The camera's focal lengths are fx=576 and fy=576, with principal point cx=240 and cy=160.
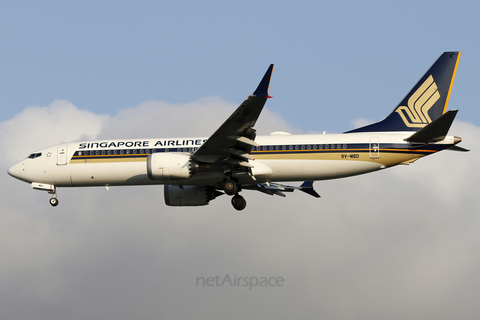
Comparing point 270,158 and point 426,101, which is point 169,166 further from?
point 426,101

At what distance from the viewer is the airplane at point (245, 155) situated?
2777cm

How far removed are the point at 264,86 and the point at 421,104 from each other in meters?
11.7

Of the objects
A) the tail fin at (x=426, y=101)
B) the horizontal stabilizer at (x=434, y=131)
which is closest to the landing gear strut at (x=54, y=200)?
the tail fin at (x=426, y=101)

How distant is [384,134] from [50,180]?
18.1 meters

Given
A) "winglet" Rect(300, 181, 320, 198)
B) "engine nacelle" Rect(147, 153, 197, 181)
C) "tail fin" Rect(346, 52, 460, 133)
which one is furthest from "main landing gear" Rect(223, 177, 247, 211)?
"tail fin" Rect(346, 52, 460, 133)

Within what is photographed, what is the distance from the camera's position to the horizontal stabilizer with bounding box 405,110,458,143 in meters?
26.8

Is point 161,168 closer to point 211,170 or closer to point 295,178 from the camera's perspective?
point 211,170

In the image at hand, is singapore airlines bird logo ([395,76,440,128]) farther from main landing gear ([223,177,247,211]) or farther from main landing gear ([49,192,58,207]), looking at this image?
main landing gear ([49,192,58,207])

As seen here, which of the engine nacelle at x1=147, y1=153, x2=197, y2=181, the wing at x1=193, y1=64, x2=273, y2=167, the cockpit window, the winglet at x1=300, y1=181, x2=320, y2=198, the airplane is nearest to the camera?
the wing at x1=193, y1=64, x2=273, y2=167

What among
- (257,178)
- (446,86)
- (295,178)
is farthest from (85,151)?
(446,86)

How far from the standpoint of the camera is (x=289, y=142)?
2936 cm

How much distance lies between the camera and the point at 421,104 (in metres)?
31.3

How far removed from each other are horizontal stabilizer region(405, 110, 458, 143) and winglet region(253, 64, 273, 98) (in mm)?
8674

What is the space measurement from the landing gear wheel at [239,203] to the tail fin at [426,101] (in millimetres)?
7335
